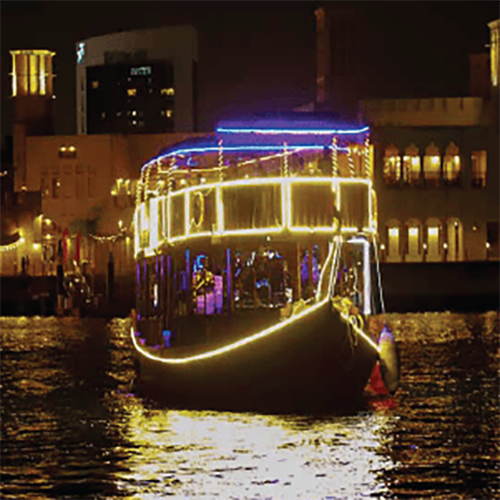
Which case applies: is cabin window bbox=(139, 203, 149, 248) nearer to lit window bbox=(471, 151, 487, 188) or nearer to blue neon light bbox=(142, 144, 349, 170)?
blue neon light bbox=(142, 144, 349, 170)

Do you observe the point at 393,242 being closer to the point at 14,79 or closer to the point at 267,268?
the point at 14,79

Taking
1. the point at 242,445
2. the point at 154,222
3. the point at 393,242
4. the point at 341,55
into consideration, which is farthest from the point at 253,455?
the point at 341,55

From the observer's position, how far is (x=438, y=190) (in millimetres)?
91375

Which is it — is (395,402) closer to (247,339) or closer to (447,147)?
(247,339)

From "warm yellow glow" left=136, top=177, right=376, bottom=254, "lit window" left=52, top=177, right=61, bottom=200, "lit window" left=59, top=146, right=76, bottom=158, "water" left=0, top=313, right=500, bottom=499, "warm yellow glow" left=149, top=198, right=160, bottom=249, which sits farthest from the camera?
"lit window" left=52, top=177, right=61, bottom=200

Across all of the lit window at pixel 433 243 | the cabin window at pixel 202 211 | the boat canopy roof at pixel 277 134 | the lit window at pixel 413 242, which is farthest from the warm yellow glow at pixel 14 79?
the cabin window at pixel 202 211

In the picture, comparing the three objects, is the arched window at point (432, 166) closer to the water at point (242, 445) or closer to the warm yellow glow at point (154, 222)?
the water at point (242, 445)

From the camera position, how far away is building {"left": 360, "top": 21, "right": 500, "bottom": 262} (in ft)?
296

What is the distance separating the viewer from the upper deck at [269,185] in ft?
89.8

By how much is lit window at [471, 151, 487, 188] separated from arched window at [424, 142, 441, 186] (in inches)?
76.7

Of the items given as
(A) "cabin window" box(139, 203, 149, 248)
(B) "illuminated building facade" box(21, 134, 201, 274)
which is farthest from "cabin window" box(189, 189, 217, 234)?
(B) "illuminated building facade" box(21, 134, 201, 274)

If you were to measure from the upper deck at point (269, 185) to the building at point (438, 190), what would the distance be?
60.5 meters

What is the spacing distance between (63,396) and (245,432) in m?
7.82

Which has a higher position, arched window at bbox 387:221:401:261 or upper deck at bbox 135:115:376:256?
upper deck at bbox 135:115:376:256
